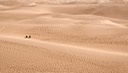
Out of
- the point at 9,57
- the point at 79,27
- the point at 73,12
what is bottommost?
the point at 73,12

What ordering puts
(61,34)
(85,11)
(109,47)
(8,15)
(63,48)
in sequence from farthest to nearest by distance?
(85,11), (8,15), (61,34), (109,47), (63,48)

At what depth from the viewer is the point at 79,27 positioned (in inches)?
389

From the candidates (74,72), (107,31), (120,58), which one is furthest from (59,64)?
(107,31)

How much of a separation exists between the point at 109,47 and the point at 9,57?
329cm

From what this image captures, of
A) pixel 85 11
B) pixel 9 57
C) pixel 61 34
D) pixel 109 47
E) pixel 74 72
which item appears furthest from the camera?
pixel 85 11

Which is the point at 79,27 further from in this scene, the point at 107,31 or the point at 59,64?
the point at 59,64

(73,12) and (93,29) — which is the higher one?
(93,29)

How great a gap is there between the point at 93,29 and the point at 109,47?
86.2 inches

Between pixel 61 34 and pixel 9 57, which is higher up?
pixel 9 57

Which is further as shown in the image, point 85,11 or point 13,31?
point 85,11

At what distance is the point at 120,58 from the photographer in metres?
5.79

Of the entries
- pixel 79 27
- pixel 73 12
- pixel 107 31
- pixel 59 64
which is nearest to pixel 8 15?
pixel 73 12

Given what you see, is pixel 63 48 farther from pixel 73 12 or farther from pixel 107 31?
pixel 73 12

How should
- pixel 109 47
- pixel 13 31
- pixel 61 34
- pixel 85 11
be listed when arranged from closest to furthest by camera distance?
pixel 109 47
pixel 61 34
pixel 13 31
pixel 85 11
